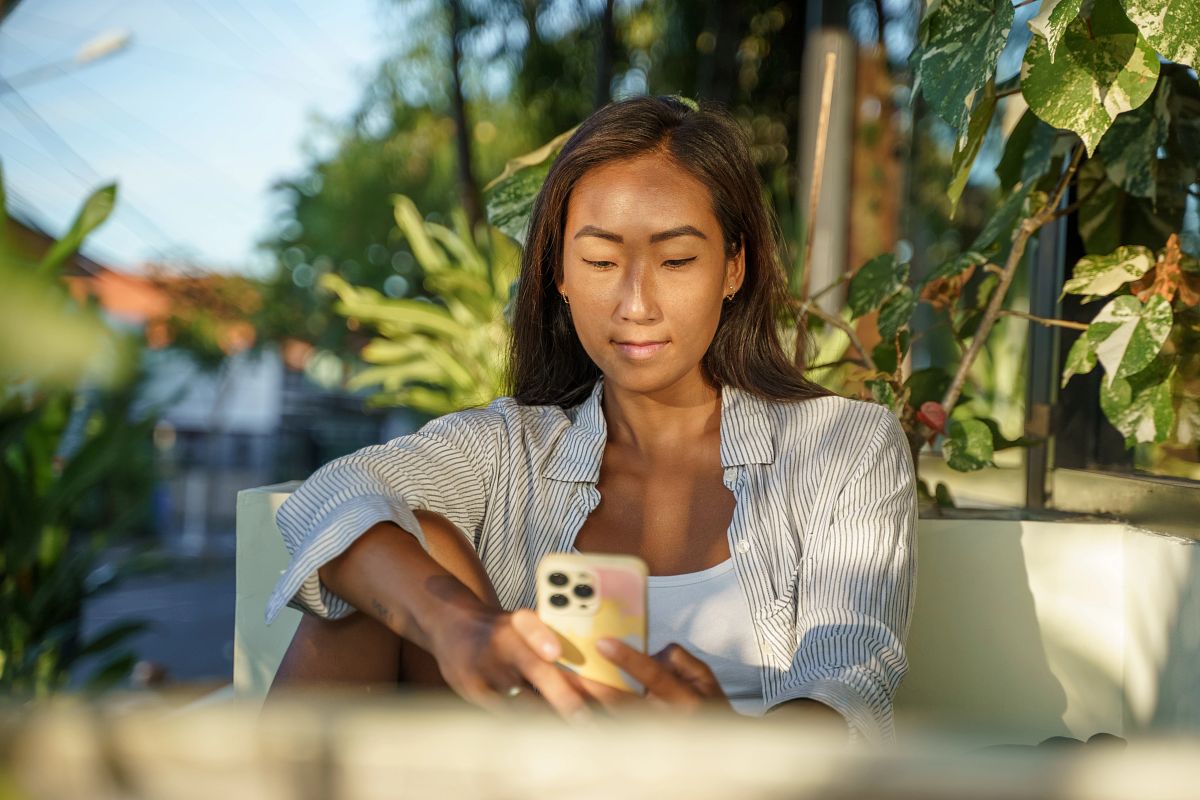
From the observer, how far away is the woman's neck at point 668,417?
1803 mm

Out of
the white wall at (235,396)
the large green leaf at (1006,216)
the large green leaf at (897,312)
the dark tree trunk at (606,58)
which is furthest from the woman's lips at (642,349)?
the white wall at (235,396)

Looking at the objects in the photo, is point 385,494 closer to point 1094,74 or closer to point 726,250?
point 726,250

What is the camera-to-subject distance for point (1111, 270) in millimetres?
1790

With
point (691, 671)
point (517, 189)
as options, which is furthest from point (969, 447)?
point (691, 671)

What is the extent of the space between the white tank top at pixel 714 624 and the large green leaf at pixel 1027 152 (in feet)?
2.84

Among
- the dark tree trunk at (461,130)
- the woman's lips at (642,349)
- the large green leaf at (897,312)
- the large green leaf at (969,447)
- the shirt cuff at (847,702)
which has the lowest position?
the shirt cuff at (847,702)

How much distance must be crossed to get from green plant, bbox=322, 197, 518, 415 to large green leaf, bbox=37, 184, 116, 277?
34.1 inches

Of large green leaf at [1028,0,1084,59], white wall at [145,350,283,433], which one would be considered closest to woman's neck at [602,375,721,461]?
large green leaf at [1028,0,1084,59]

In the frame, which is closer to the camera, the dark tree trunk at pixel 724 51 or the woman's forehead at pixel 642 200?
the woman's forehead at pixel 642 200

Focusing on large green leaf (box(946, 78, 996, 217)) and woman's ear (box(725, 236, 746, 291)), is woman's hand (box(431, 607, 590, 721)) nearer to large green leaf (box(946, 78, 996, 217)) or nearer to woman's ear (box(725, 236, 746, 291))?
woman's ear (box(725, 236, 746, 291))

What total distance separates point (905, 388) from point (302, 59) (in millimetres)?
17867

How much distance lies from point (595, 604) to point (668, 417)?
80cm

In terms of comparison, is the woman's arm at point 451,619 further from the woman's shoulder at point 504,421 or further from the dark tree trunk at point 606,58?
the dark tree trunk at point 606,58

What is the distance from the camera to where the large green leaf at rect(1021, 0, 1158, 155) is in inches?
59.2
